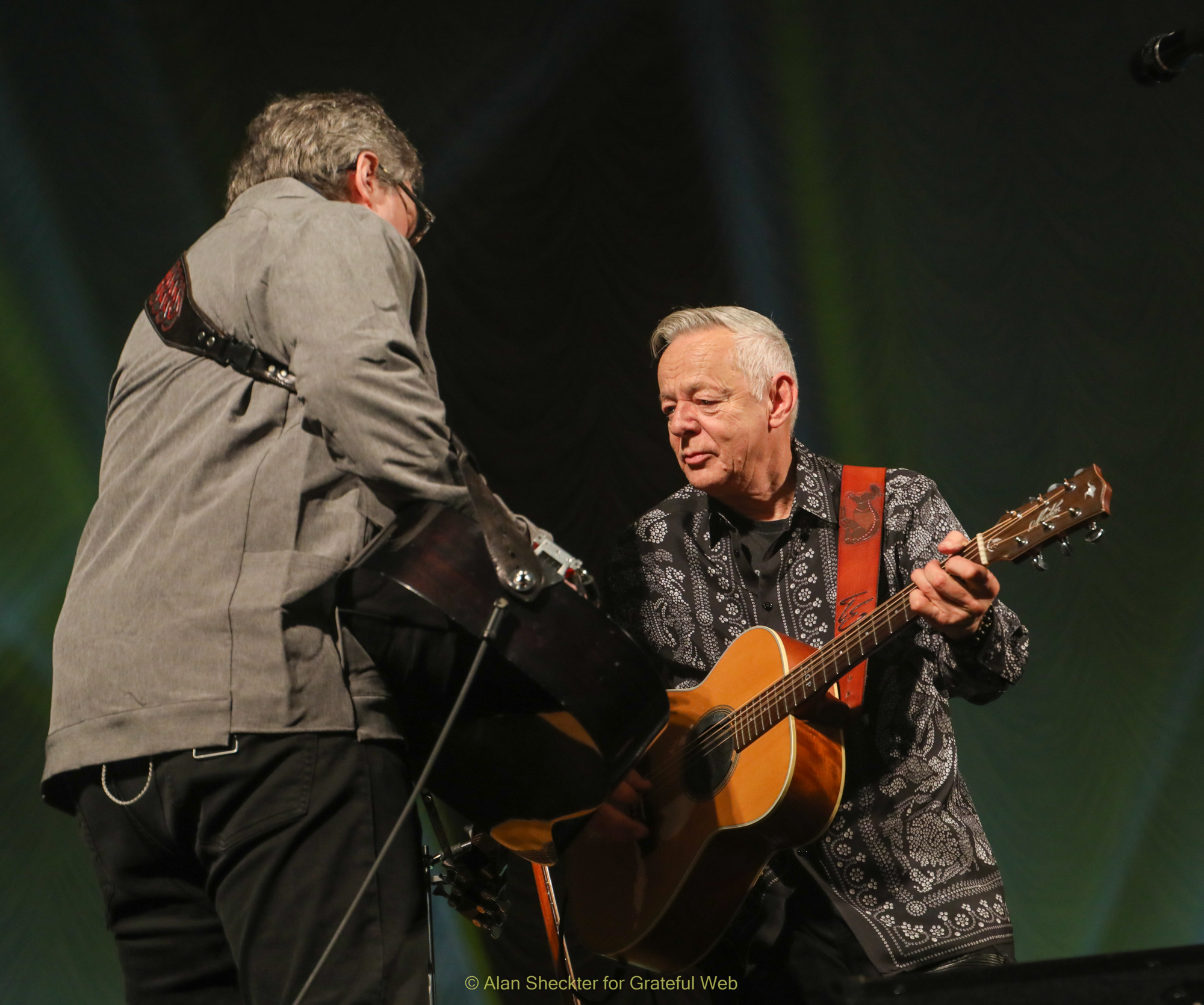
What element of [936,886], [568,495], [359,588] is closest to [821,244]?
[568,495]

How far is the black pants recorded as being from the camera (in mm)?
1337

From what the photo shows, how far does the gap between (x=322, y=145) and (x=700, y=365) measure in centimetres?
135

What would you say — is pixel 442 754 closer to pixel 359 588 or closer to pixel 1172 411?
pixel 359 588

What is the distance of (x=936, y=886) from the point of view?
230 cm

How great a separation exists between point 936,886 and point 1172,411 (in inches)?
89.1

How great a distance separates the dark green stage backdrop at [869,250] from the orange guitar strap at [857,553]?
1.09m

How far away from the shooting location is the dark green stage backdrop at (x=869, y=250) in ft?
11.9

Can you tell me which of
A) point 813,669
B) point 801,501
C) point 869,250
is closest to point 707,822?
Result: point 813,669

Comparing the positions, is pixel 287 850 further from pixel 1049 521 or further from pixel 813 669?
pixel 1049 521

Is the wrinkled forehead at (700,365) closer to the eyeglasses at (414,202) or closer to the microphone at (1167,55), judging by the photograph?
the eyeglasses at (414,202)

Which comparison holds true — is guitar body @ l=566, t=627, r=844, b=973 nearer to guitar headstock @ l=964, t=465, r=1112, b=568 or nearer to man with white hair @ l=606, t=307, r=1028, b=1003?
man with white hair @ l=606, t=307, r=1028, b=1003

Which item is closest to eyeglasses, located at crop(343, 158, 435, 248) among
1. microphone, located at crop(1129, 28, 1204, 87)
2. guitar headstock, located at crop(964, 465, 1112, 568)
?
guitar headstock, located at crop(964, 465, 1112, 568)

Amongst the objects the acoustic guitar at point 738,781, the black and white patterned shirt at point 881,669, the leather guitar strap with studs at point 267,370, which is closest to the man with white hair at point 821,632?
the black and white patterned shirt at point 881,669

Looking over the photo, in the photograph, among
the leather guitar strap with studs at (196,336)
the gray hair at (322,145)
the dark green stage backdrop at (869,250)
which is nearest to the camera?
the leather guitar strap with studs at (196,336)
